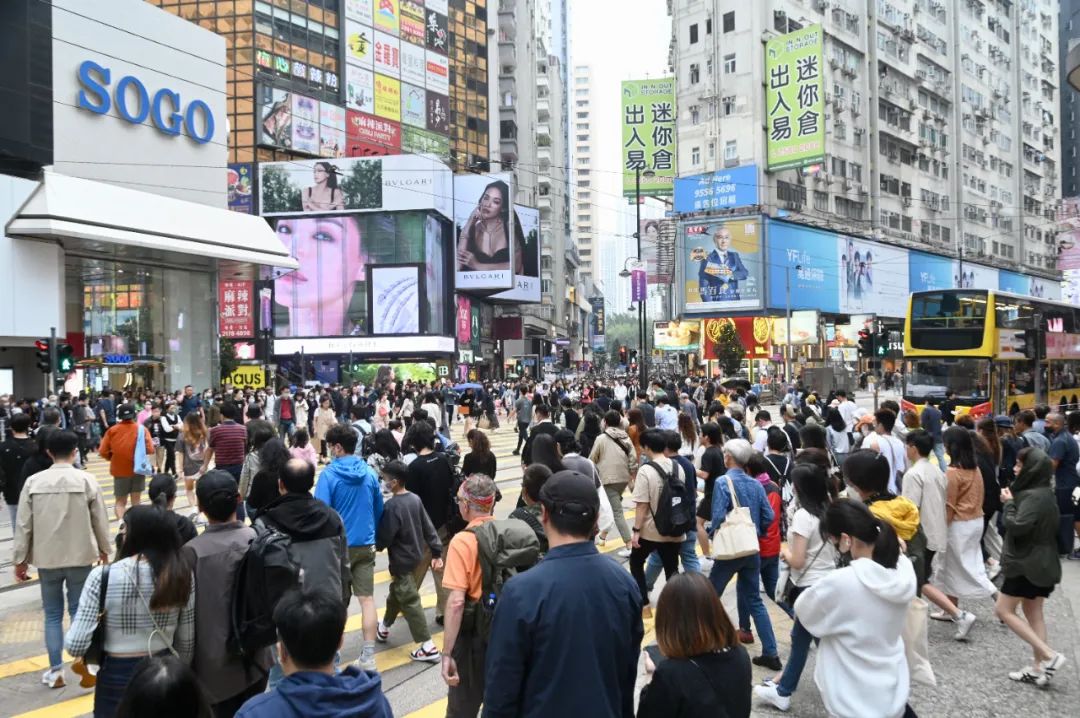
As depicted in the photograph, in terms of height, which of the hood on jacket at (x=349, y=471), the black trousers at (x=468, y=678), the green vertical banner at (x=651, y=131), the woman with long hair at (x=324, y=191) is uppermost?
the green vertical banner at (x=651, y=131)

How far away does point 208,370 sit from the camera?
1268 inches

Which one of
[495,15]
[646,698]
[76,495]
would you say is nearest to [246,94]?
[495,15]

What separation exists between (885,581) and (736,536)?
2244 mm

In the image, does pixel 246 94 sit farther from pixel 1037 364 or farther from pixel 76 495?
pixel 76 495

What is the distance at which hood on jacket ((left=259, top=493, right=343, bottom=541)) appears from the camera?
15.9ft

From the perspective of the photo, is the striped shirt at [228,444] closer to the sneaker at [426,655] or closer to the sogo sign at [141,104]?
the sneaker at [426,655]

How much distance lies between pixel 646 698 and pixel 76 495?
4.62 metres

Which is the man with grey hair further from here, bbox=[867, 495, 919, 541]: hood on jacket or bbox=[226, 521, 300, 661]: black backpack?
bbox=[226, 521, 300, 661]: black backpack

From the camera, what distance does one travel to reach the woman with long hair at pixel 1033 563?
578 cm

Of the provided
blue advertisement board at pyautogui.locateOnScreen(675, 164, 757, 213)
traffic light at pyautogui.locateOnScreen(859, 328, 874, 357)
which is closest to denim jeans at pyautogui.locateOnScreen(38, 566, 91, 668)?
traffic light at pyautogui.locateOnScreen(859, 328, 874, 357)

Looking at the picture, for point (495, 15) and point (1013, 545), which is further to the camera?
point (495, 15)

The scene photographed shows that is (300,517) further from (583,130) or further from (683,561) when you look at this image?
(583,130)

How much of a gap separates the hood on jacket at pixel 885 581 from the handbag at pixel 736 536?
6.95 ft

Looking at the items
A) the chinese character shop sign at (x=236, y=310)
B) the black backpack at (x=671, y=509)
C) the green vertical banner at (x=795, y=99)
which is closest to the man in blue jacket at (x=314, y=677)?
the black backpack at (x=671, y=509)
